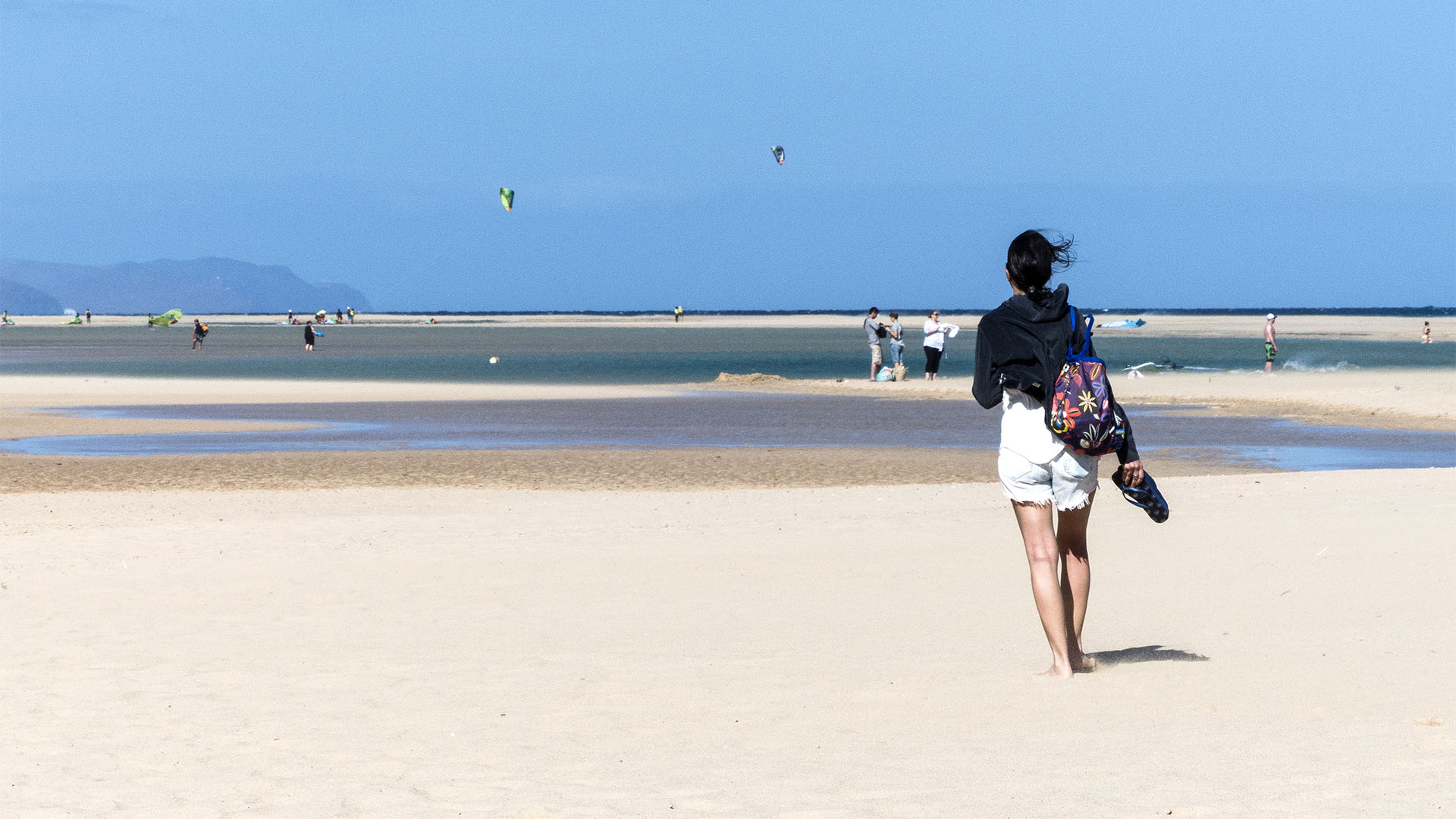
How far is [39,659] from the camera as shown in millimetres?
6926

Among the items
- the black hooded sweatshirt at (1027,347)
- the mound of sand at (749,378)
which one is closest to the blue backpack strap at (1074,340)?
the black hooded sweatshirt at (1027,347)

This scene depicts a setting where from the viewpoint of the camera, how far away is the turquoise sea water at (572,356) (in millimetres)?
43281

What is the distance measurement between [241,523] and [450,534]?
1887 millimetres

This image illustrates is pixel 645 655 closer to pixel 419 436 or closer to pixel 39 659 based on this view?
pixel 39 659

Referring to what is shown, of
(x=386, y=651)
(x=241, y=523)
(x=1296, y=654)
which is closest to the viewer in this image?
(x=1296, y=654)

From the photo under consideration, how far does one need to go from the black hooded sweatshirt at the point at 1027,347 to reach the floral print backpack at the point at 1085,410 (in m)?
0.04

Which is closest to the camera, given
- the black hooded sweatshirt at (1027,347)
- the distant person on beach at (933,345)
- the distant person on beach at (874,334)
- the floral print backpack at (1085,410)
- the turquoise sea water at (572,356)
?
the floral print backpack at (1085,410)

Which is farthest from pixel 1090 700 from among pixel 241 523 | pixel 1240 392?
pixel 1240 392

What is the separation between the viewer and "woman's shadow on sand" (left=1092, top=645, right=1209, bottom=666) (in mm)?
6586

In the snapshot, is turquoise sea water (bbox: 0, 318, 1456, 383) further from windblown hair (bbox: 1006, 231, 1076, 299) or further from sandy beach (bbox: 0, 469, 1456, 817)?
windblown hair (bbox: 1006, 231, 1076, 299)

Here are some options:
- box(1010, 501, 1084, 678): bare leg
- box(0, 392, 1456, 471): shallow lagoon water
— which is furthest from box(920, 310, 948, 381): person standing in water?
box(1010, 501, 1084, 678): bare leg

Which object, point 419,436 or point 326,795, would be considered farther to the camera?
point 419,436

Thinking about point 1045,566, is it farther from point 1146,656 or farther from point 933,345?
point 933,345

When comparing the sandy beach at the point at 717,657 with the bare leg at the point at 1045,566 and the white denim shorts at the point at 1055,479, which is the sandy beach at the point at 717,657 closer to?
the bare leg at the point at 1045,566
